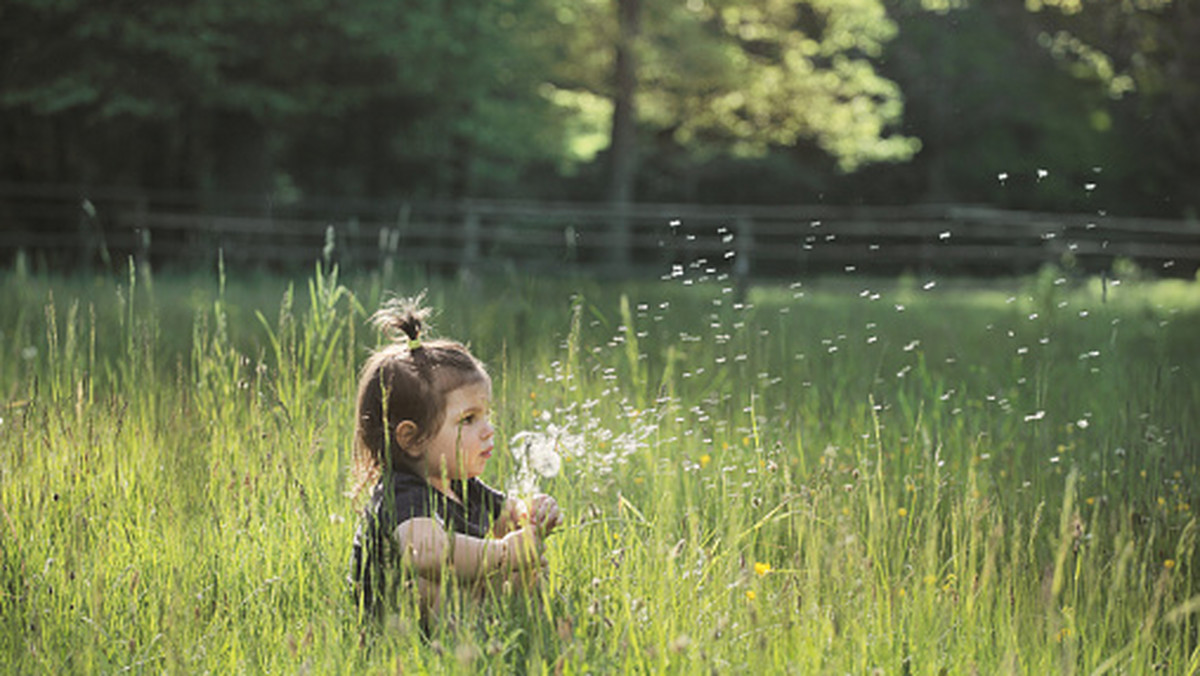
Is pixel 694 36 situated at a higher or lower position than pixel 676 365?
higher

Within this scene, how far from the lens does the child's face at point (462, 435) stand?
9.96 feet

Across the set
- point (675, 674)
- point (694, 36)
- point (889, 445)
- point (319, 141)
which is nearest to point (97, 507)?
point (675, 674)

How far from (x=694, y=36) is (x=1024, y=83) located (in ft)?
47.5

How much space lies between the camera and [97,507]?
11.4 ft

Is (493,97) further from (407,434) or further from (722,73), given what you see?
(407,434)

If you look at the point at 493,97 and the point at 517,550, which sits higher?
the point at 493,97

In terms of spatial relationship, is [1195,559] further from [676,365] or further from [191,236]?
[191,236]

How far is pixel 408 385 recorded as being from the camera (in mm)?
3027

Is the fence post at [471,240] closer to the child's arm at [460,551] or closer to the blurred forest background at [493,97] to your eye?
the blurred forest background at [493,97]

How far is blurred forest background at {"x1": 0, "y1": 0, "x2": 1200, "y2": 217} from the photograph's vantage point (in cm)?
1694

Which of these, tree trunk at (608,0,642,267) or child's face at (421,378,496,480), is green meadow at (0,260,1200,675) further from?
tree trunk at (608,0,642,267)

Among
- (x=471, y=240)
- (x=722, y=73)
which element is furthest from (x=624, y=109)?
(x=471, y=240)

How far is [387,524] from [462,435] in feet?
0.83

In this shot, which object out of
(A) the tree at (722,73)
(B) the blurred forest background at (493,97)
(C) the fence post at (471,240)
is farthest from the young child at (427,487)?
(A) the tree at (722,73)
